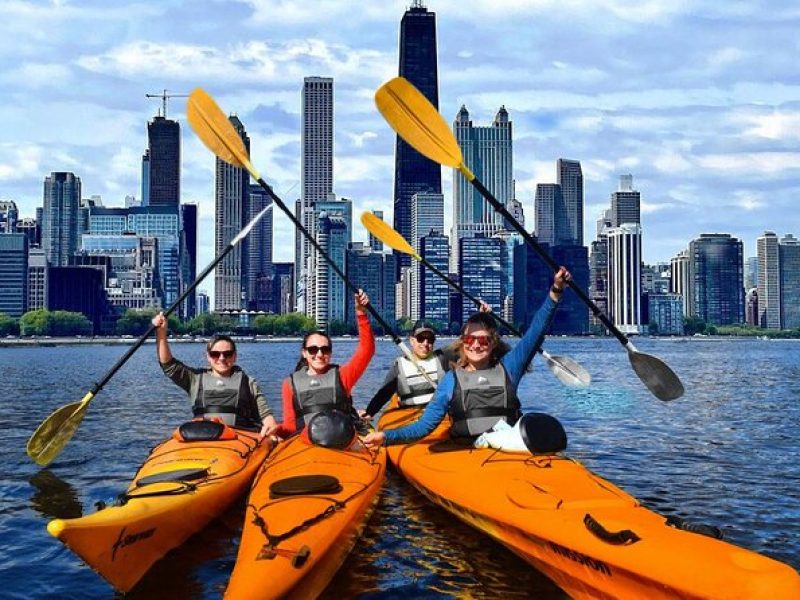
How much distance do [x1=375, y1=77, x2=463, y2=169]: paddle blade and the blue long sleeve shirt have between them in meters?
2.82

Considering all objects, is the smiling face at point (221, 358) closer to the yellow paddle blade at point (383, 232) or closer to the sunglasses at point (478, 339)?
the sunglasses at point (478, 339)

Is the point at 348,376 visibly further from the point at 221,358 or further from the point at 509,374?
the point at 509,374

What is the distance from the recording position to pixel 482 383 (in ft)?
27.2

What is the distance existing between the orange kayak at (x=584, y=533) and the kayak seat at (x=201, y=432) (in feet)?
7.36

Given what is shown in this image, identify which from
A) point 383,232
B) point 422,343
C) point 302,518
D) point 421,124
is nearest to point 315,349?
point 422,343

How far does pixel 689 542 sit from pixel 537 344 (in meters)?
3.36

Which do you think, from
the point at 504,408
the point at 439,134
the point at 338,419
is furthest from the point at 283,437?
the point at 439,134

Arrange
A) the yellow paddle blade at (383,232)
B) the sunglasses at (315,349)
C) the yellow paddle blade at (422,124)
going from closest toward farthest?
the sunglasses at (315,349), the yellow paddle blade at (422,124), the yellow paddle blade at (383,232)

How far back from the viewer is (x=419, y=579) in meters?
7.20

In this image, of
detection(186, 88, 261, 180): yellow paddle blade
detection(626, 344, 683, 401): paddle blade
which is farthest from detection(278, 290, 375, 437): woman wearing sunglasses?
detection(186, 88, 261, 180): yellow paddle blade

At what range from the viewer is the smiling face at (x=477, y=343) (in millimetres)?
8195

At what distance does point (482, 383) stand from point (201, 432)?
10.1ft

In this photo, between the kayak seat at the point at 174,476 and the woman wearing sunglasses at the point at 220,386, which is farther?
the woman wearing sunglasses at the point at 220,386

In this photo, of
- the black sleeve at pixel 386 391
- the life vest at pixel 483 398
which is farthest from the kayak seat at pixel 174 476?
the black sleeve at pixel 386 391
